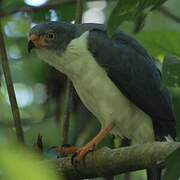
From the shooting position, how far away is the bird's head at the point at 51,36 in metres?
3.56

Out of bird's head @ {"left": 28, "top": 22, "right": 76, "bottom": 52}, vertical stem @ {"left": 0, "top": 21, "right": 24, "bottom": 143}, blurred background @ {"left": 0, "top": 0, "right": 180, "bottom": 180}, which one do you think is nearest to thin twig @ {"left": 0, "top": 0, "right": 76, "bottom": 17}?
blurred background @ {"left": 0, "top": 0, "right": 180, "bottom": 180}

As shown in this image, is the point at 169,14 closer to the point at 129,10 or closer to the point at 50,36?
the point at 50,36

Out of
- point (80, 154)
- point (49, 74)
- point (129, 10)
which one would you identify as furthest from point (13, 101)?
point (49, 74)

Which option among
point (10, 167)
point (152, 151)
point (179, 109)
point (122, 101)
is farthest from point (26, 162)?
point (122, 101)

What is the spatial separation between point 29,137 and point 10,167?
355cm

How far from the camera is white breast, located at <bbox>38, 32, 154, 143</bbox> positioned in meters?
3.38

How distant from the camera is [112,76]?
3.38m

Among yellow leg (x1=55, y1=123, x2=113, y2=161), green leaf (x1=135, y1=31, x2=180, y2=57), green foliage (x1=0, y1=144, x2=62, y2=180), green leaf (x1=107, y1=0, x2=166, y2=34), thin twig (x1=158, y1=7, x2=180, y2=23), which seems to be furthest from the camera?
thin twig (x1=158, y1=7, x2=180, y2=23)

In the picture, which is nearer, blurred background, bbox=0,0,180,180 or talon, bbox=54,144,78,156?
talon, bbox=54,144,78,156

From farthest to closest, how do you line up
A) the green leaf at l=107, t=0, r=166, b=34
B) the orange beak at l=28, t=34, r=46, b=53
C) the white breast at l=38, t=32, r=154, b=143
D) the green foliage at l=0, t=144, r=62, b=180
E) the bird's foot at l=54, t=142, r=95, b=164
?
the orange beak at l=28, t=34, r=46, b=53
the white breast at l=38, t=32, r=154, b=143
the bird's foot at l=54, t=142, r=95, b=164
the green leaf at l=107, t=0, r=166, b=34
the green foliage at l=0, t=144, r=62, b=180

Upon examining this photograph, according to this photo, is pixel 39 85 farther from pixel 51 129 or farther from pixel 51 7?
pixel 51 7

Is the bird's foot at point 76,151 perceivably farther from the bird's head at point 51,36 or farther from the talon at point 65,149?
the bird's head at point 51,36

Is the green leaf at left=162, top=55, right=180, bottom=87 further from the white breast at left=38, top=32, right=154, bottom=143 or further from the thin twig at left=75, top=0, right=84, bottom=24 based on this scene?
the white breast at left=38, top=32, right=154, bottom=143

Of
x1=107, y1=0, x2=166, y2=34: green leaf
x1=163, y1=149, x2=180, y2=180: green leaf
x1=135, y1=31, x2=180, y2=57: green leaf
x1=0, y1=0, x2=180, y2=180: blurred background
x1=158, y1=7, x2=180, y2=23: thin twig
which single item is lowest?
x1=0, y1=0, x2=180, y2=180: blurred background
